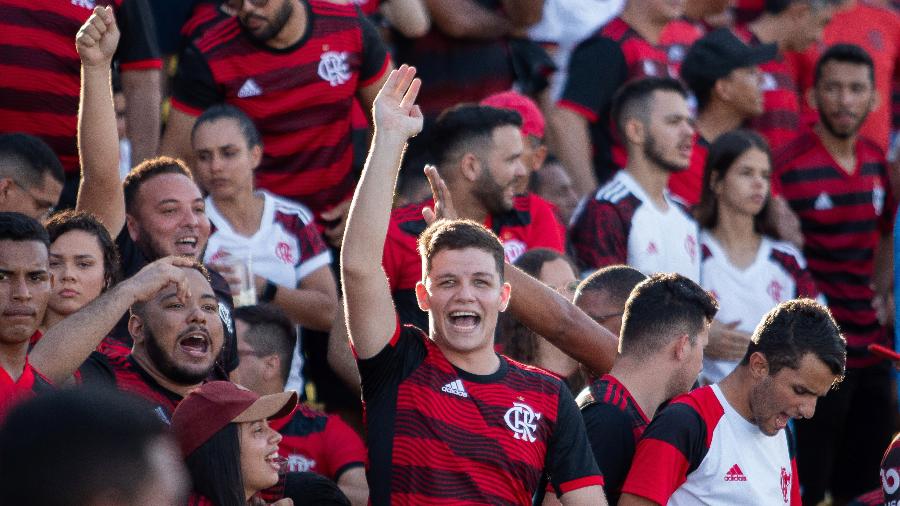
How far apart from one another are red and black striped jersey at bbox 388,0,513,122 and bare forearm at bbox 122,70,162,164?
2165mm

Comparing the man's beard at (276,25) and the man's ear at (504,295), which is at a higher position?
the man's beard at (276,25)

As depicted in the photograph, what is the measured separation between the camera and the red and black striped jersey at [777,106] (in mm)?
9555

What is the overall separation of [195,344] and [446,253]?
994mm

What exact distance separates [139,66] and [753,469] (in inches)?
142

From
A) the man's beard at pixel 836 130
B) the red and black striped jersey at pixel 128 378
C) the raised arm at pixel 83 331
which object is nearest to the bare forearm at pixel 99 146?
the red and black striped jersey at pixel 128 378

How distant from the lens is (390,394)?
467 cm

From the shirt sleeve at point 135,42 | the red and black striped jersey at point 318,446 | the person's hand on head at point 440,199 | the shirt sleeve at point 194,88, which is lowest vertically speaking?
the red and black striped jersey at point 318,446

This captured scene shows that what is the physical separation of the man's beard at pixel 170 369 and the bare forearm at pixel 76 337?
35 centimetres

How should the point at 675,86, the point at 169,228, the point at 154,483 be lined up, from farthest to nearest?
the point at 675,86
the point at 169,228
the point at 154,483

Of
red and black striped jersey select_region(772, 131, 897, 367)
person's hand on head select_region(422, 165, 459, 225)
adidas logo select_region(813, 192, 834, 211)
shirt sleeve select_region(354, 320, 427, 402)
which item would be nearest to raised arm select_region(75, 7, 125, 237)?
person's hand on head select_region(422, 165, 459, 225)

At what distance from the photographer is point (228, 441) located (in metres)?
4.44

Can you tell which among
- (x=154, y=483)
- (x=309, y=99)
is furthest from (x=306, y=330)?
(x=154, y=483)

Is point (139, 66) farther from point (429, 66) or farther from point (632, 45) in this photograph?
point (632, 45)

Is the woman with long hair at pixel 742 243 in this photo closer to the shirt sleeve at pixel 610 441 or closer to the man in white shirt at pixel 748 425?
the man in white shirt at pixel 748 425
